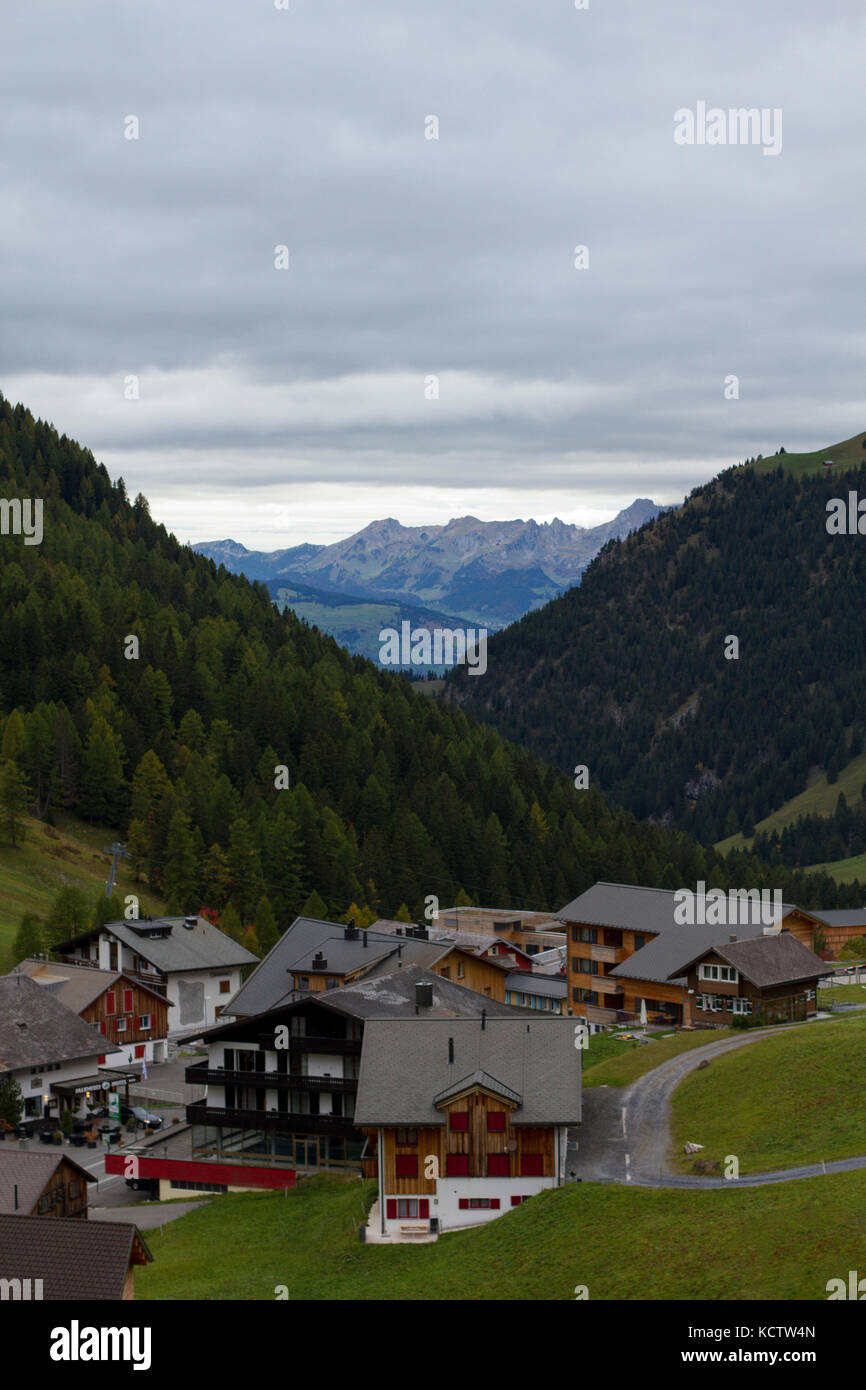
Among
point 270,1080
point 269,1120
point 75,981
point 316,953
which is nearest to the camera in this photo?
point 269,1120

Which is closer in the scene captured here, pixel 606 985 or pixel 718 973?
pixel 718 973

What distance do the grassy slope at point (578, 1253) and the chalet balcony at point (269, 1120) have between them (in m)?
10.9

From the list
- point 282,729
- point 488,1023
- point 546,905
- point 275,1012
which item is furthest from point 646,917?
point 282,729

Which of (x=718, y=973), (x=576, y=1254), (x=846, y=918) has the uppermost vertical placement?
(x=718, y=973)

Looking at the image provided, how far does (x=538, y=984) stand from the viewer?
107375mm

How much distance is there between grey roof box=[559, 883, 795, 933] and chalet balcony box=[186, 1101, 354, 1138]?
1511 inches

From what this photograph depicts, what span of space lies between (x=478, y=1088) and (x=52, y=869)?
9058cm

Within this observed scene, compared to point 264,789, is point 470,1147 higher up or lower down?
lower down

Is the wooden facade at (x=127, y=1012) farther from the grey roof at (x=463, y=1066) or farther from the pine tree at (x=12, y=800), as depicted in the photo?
the grey roof at (x=463, y=1066)

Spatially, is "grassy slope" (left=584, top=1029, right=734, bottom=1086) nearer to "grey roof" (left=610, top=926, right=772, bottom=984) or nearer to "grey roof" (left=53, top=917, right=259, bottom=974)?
"grey roof" (left=610, top=926, right=772, bottom=984)

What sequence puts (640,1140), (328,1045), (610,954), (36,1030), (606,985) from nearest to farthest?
1. (640,1140)
2. (328,1045)
3. (36,1030)
4. (606,985)
5. (610,954)

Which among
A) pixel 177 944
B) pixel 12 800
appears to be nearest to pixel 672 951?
pixel 177 944
